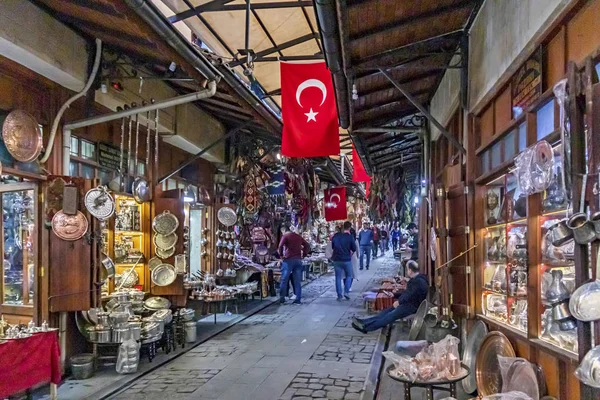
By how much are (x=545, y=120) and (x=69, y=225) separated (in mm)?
5351

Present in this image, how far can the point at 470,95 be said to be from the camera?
240 inches

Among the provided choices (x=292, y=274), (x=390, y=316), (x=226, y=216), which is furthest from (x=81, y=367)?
(x=292, y=274)

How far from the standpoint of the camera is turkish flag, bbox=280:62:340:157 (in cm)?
744

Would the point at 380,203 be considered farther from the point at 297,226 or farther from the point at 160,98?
the point at 160,98

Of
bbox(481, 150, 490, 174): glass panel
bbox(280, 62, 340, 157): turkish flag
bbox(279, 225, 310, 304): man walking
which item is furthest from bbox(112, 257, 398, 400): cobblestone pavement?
bbox(280, 62, 340, 157): turkish flag

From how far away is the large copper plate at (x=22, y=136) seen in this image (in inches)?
222

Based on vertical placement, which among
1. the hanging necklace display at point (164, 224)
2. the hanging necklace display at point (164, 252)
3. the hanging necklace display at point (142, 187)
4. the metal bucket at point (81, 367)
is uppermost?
the hanging necklace display at point (142, 187)

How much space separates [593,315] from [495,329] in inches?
93.0

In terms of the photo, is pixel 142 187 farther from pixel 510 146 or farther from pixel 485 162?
pixel 510 146

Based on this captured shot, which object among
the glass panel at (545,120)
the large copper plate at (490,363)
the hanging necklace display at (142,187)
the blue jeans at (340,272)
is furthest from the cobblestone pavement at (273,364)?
the glass panel at (545,120)

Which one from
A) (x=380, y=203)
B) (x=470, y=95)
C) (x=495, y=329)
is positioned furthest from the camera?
(x=380, y=203)

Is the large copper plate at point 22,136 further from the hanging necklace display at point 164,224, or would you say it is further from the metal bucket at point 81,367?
the hanging necklace display at point 164,224

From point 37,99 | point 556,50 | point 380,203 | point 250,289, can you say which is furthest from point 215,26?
point 380,203

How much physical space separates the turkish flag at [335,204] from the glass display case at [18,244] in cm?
1427
